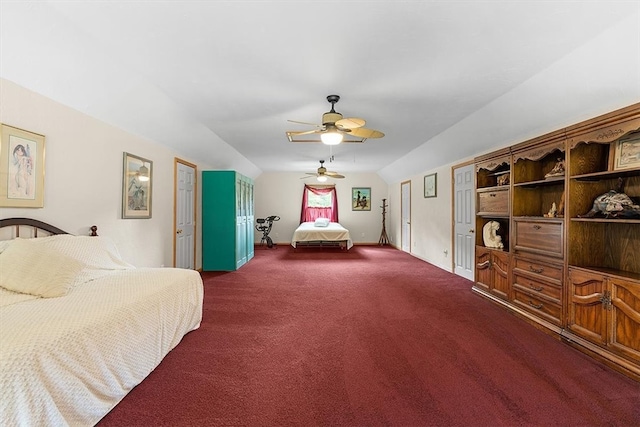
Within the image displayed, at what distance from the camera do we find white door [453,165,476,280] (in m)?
4.95

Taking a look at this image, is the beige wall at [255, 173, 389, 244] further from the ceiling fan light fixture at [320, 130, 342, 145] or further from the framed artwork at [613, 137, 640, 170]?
the framed artwork at [613, 137, 640, 170]

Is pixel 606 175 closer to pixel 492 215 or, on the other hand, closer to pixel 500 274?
pixel 492 215

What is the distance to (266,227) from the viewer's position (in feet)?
30.7

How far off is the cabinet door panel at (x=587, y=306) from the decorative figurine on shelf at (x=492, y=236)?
1.22 meters

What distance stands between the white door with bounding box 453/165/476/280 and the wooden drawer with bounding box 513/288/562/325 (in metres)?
1.63

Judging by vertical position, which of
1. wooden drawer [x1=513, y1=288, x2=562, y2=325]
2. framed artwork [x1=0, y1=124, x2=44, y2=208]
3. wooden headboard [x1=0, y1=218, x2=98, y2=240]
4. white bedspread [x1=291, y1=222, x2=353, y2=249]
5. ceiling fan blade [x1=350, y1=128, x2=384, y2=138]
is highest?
ceiling fan blade [x1=350, y1=128, x2=384, y2=138]

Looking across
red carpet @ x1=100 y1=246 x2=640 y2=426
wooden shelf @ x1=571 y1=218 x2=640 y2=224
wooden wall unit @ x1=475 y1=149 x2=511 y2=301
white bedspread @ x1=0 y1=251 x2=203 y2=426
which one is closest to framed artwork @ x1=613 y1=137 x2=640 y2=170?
wooden shelf @ x1=571 y1=218 x2=640 y2=224

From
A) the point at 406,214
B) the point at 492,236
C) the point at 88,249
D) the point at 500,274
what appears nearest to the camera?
the point at 88,249

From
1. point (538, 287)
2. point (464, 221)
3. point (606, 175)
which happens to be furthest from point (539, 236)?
point (464, 221)

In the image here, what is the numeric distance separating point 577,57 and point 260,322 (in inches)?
145

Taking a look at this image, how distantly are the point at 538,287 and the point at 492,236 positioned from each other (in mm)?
1017

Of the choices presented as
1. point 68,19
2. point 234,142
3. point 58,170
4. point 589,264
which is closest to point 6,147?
point 58,170

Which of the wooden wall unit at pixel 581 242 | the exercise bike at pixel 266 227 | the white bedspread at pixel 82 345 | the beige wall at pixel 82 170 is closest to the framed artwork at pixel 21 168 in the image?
the beige wall at pixel 82 170

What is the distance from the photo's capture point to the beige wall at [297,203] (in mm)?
9914
